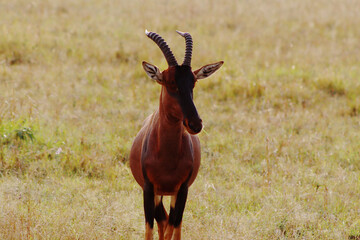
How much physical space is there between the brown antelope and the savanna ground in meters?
0.91

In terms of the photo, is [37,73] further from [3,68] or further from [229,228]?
[229,228]

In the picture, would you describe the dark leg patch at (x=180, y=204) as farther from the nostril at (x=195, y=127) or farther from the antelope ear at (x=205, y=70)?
the antelope ear at (x=205, y=70)

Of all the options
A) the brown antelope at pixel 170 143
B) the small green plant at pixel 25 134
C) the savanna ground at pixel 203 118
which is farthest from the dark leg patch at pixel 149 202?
the small green plant at pixel 25 134

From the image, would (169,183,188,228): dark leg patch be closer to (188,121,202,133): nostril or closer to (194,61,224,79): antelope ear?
(188,121,202,133): nostril

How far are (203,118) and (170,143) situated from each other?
4.64 m

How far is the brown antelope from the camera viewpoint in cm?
428

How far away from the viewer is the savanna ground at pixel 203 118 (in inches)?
229

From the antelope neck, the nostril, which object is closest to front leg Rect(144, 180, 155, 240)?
the antelope neck

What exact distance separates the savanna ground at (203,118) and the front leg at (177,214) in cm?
63

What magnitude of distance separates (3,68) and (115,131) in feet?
12.1

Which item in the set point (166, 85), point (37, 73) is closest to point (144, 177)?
point (166, 85)

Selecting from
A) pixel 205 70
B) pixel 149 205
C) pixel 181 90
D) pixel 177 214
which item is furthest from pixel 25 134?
pixel 181 90

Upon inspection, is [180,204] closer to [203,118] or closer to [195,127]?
[195,127]

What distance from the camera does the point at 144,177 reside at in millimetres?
4656
